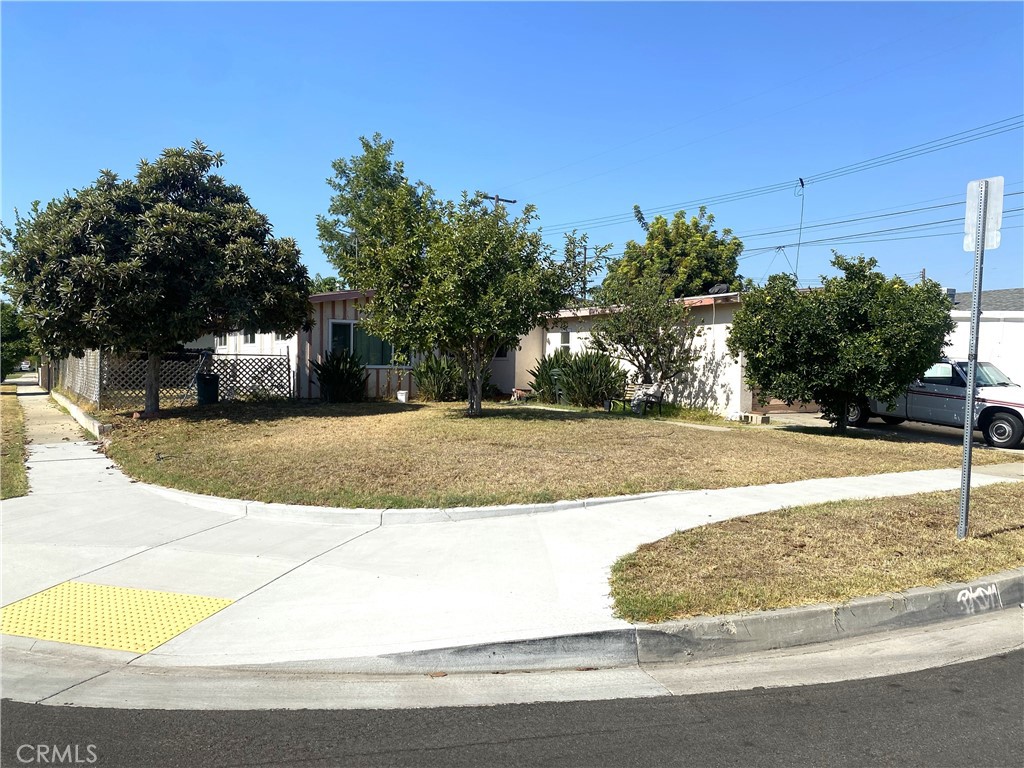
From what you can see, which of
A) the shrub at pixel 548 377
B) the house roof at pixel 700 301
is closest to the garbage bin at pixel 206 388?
the house roof at pixel 700 301

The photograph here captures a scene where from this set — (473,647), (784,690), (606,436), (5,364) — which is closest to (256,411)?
(606,436)

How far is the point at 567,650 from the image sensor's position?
459cm

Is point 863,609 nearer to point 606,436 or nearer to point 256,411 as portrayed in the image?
point 606,436

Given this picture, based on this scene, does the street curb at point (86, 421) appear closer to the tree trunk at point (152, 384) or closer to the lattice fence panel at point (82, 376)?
the lattice fence panel at point (82, 376)

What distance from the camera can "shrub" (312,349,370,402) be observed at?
18.3m

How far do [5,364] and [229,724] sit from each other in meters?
43.7

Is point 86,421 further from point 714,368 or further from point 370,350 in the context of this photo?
point 714,368

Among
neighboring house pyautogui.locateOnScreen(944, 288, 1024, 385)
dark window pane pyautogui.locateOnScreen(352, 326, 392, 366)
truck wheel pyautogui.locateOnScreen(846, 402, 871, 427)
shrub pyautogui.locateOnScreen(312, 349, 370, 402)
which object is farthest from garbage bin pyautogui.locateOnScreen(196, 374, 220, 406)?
neighboring house pyautogui.locateOnScreen(944, 288, 1024, 385)

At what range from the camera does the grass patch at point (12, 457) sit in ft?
29.4

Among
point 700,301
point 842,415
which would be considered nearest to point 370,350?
point 700,301

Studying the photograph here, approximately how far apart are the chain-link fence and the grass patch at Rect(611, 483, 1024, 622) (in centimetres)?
1417

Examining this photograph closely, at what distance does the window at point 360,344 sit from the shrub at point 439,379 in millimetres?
1012

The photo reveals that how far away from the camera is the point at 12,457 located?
1126 cm

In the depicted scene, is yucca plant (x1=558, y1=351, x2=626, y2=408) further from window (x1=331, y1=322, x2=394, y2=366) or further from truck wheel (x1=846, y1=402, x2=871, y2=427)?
truck wheel (x1=846, y1=402, x2=871, y2=427)
